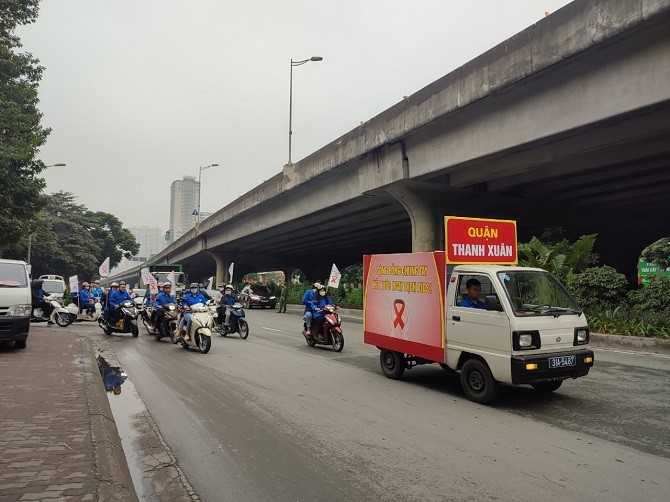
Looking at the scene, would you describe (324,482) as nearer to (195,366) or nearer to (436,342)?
(436,342)

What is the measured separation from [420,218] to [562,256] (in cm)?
536

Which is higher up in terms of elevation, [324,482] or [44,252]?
[44,252]

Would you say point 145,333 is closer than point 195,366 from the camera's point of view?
No

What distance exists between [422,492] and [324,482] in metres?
0.78

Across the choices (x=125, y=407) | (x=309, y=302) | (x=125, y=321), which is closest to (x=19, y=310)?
(x=125, y=407)

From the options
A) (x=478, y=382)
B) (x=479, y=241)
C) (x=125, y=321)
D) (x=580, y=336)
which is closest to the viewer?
(x=580, y=336)

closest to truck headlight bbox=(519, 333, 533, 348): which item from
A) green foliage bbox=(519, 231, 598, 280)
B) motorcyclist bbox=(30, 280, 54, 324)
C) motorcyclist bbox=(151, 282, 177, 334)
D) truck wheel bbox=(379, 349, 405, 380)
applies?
truck wheel bbox=(379, 349, 405, 380)

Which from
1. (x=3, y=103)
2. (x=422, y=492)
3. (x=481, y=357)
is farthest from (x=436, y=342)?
(x=3, y=103)

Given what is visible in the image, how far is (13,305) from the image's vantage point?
32.7ft

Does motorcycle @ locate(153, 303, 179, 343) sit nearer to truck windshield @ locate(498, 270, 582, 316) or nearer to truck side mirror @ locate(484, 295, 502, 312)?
truck side mirror @ locate(484, 295, 502, 312)

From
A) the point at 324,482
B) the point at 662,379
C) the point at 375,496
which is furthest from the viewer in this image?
the point at 662,379

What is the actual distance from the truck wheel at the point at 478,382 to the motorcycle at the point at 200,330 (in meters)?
6.74

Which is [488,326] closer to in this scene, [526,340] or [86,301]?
[526,340]

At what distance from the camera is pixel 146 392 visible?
7.60 m
